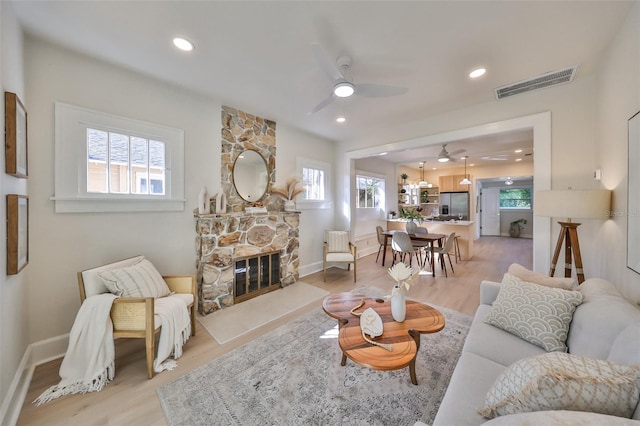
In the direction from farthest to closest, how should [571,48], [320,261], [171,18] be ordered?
1. [320,261]
2. [571,48]
3. [171,18]

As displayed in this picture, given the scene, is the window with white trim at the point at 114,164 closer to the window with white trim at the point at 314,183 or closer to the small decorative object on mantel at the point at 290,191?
the small decorative object on mantel at the point at 290,191

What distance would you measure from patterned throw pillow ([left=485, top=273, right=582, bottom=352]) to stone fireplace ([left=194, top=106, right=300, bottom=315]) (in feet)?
9.47

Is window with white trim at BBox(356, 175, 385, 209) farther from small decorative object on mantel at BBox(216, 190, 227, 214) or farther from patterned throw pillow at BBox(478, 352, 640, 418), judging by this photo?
patterned throw pillow at BBox(478, 352, 640, 418)

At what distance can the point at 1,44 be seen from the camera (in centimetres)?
147

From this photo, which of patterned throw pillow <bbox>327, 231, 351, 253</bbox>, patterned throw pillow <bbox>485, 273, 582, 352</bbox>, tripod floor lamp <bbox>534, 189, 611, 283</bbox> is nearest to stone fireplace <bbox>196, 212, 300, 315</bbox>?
patterned throw pillow <bbox>327, 231, 351, 253</bbox>

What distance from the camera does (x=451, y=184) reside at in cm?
829

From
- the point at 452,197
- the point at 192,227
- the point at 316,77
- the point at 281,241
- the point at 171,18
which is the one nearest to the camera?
the point at 171,18

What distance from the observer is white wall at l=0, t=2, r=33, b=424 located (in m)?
1.43

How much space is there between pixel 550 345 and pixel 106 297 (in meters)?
3.18

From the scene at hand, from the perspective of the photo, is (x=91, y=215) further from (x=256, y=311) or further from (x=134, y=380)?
(x=256, y=311)

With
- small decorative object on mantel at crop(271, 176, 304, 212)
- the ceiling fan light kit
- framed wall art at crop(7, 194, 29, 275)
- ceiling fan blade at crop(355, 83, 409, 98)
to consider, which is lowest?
framed wall art at crop(7, 194, 29, 275)

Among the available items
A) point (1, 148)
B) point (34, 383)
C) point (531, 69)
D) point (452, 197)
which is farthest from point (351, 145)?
point (452, 197)

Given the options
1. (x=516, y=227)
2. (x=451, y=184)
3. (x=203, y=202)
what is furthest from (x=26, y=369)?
(x=516, y=227)

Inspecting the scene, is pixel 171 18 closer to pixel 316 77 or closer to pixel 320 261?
pixel 316 77
